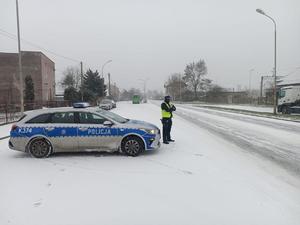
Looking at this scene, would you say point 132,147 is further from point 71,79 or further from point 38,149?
point 71,79

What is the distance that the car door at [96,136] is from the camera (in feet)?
29.8

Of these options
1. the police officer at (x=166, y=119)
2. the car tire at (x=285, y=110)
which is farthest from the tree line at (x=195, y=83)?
the police officer at (x=166, y=119)

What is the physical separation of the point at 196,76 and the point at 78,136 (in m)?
97.8

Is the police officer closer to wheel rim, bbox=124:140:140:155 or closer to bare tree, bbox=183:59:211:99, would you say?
wheel rim, bbox=124:140:140:155

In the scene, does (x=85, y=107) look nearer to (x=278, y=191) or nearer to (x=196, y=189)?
(x=196, y=189)

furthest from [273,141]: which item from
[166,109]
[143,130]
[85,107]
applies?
[85,107]

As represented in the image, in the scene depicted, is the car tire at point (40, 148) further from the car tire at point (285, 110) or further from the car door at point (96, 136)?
the car tire at point (285, 110)

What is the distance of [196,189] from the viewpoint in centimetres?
596

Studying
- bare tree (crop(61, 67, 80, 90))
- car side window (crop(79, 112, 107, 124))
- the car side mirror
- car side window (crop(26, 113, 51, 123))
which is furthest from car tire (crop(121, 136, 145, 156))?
bare tree (crop(61, 67, 80, 90))

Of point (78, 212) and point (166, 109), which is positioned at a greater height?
point (166, 109)

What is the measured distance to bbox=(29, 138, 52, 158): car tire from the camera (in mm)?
9125

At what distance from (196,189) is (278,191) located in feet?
5.11

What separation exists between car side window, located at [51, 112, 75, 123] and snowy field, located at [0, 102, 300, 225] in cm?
108

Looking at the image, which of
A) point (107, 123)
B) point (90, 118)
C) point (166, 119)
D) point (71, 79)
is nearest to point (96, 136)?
point (107, 123)
